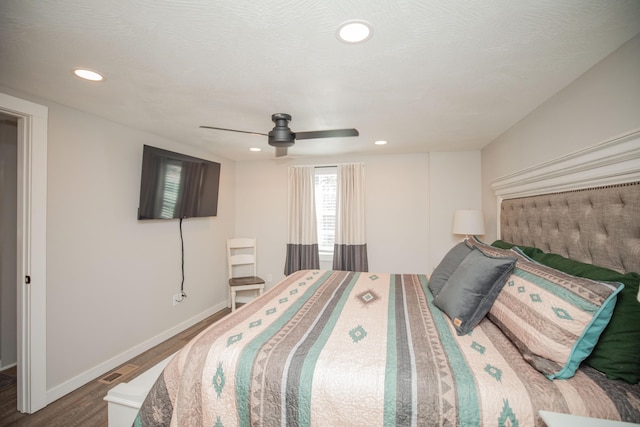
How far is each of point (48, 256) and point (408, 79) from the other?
2922 millimetres

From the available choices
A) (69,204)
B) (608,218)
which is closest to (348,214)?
(608,218)

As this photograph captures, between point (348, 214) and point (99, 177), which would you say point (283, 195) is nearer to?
point (348, 214)

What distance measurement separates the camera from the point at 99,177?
2422 mm

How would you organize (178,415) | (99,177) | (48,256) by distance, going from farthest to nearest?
(99,177), (48,256), (178,415)

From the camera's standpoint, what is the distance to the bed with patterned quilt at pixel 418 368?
0.99 meters

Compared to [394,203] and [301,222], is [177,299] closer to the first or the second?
[301,222]

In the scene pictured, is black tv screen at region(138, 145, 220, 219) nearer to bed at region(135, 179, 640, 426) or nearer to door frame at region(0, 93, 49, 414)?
door frame at region(0, 93, 49, 414)

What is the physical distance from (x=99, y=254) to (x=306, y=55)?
2.51m

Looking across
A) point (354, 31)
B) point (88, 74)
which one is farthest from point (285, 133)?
point (88, 74)

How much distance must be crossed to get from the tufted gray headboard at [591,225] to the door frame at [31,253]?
3.58 meters

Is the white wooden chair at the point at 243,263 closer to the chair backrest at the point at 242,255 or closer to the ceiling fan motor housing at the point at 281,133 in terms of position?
the chair backrest at the point at 242,255

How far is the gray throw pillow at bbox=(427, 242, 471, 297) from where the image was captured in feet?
6.62

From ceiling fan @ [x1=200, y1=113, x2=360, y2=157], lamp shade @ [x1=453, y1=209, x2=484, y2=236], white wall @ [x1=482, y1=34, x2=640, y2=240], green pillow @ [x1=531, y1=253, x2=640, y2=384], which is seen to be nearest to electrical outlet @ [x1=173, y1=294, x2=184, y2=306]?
ceiling fan @ [x1=200, y1=113, x2=360, y2=157]

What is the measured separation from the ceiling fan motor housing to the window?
1902mm
